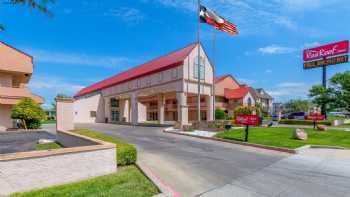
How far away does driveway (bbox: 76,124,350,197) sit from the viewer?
543cm

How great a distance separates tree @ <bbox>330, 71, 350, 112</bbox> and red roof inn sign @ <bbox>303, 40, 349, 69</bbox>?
250 inches

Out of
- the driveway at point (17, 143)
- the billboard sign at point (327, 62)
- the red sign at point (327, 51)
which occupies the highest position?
the red sign at point (327, 51)

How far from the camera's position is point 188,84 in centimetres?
2600

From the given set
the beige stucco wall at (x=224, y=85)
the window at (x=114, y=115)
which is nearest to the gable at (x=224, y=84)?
the beige stucco wall at (x=224, y=85)

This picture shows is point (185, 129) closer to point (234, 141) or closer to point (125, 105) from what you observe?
point (234, 141)

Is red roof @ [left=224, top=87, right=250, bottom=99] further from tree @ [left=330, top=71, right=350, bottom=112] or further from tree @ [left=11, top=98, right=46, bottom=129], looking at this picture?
tree @ [left=11, top=98, right=46, bottom=129]

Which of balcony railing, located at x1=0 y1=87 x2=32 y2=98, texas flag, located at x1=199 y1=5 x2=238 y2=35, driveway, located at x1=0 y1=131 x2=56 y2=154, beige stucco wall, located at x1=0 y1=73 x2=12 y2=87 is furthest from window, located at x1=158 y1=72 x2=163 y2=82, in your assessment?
beige stucco wall, located at x1=0 y1=73 x2=12 y2=87

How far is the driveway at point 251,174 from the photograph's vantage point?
5.43m

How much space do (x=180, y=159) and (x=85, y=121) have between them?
3846 centimetres

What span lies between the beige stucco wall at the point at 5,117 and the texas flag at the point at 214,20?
25069 millimetres

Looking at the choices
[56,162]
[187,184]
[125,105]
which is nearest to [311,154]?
[187,184]

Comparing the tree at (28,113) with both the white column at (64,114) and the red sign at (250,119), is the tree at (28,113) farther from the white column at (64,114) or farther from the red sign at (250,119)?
the red sign at (250,119)

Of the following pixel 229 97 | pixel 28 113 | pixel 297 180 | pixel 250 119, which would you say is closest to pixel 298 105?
pixel 229 97

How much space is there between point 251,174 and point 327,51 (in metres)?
38.6
